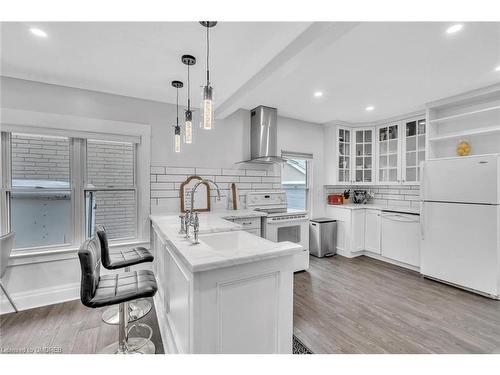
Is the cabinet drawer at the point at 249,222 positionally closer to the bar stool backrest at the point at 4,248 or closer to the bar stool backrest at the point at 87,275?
the bar stool backrest at the point at 87,275

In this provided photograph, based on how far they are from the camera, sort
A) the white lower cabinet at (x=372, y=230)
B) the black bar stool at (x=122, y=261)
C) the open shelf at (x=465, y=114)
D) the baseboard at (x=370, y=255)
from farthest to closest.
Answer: the white lower cabinet at (x=372, y=230), the baseboard at (x=370, y=255), the open shelf at (x=465, y=114), the black bar stool at (x=122, y=261)

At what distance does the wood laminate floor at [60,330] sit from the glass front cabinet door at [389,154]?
4135 mm

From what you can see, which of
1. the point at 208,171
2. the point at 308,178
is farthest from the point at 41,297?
the point at 308,178

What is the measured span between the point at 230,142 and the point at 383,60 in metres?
2.18

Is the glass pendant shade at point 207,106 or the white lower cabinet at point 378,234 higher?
the glass pendant shade at point 207,106

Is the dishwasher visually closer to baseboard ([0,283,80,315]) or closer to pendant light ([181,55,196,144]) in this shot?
pendant light ([181,55,196,144])

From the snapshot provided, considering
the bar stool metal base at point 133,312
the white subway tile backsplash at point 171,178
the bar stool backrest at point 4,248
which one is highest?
the white subway tile backsplash at point 171,178

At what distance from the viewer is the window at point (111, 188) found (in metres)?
2.81

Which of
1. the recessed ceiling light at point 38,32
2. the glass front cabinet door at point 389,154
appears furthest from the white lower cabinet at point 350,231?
the recessed ceiling light at point 38,32

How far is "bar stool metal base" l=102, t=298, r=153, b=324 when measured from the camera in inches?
86.6

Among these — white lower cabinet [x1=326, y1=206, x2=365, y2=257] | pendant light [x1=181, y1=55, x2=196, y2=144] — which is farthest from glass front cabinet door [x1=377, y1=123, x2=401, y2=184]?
pendant light [x1=181, y1=55, x2=196, y2=144]
